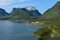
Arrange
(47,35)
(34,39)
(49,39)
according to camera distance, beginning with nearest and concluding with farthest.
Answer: (49,39) → (47,35) → (34,39)

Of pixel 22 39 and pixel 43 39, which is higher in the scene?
pixel 43 39

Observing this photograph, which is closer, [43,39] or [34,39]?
[43,39]

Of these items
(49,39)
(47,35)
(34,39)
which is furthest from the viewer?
(34,39)

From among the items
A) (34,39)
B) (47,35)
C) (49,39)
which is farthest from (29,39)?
(49,39)

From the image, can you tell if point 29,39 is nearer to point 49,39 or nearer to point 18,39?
point 18,39

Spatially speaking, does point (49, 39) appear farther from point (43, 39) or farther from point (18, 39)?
point (18, 39)

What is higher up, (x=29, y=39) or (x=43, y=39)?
(x=43, y=39)

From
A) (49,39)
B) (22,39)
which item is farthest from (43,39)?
(22,39)

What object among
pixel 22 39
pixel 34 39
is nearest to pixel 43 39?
pixel 34 39

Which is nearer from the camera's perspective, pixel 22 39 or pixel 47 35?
pixel 47 35
